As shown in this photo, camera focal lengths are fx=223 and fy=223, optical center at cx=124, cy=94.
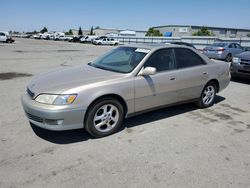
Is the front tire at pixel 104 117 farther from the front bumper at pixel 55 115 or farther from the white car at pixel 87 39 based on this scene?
the white car at pixel 87 39

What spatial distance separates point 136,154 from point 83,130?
122 cm

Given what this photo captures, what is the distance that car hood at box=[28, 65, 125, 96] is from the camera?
138 inches

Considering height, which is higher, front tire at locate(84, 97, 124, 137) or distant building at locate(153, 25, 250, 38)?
distant building at locate(153, 25, 250, 38)

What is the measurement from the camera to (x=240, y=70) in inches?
324

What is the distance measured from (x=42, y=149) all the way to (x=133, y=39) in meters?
42.6

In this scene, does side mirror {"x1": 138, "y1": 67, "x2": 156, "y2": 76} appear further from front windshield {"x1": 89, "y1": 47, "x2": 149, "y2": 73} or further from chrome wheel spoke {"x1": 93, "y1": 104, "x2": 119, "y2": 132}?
chrome wheel spoke {"x1": 93, "y1": 104, "x2": 119, "y2": 132}

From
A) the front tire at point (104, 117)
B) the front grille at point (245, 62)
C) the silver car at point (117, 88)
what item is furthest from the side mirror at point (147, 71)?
the front grille at point (245, 62)

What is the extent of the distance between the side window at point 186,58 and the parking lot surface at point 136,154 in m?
1.12

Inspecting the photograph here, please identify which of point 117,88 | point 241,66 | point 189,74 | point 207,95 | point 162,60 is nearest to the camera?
point 117,88

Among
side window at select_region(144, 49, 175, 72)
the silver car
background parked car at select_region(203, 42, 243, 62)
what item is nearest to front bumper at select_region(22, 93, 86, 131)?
the silver car

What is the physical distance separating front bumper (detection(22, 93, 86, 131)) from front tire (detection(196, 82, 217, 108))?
9.97 ft

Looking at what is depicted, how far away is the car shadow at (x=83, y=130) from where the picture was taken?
370 cm

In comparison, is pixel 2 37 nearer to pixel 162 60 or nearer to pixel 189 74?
pixel 162 60

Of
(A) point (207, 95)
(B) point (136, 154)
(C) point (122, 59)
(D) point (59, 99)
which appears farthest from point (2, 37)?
(B) point (136, 154)
